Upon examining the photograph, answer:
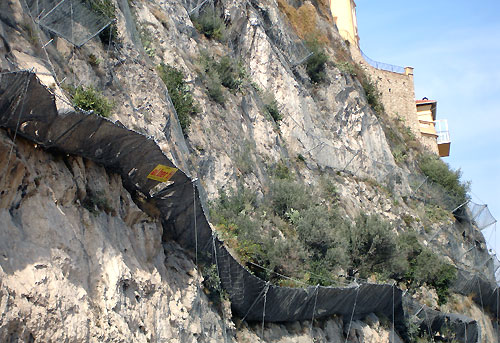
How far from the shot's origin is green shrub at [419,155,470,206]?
1315 inches

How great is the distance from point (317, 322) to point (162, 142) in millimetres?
6010

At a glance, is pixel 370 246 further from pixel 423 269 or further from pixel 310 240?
pixel 423 269

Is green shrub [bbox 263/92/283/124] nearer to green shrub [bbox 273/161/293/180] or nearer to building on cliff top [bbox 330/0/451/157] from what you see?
green shrub [bbox 273/161/293/180]

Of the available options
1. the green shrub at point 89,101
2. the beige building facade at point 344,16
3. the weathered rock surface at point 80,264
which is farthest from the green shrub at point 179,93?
the beige building facade at point 344,16

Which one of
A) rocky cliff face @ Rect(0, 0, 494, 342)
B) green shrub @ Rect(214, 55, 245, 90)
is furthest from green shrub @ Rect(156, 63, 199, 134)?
green shrub @ Rect(214, 55, 245, 90)

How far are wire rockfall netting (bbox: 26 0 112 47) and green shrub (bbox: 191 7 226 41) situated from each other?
27.7 feet

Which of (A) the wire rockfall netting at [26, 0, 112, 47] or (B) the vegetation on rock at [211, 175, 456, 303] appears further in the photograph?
(B) the vegetation on rock at [211, 175, 456, 303]

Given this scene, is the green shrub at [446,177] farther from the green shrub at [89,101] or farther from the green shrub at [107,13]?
the green shrub at [89,101]

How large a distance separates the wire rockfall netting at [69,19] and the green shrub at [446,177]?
2288cm

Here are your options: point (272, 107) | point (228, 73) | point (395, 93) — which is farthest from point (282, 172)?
point (395, 93)

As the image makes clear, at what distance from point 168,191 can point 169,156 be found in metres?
1.72

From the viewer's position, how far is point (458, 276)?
25297 mm

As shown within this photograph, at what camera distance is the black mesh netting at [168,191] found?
29.5 ft

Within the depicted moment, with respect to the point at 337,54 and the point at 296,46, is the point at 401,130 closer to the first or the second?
the point at 337,54
